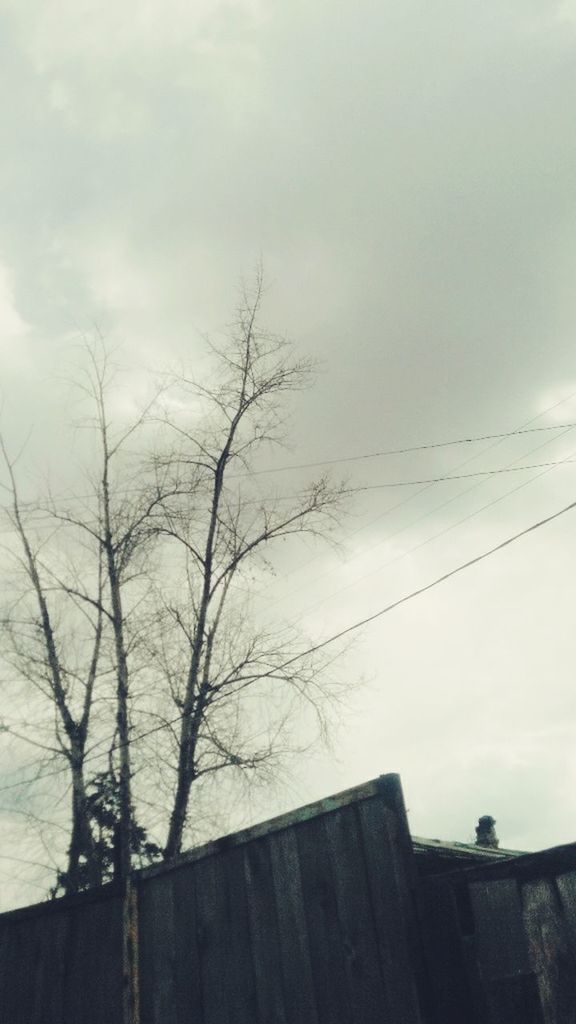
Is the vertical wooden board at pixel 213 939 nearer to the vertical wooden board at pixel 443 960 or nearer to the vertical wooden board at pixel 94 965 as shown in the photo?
the vertical wooden board at pixel 94 965

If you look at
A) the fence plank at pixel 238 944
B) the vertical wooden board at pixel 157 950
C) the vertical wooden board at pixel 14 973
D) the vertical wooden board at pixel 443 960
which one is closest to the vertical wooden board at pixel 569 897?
the vertical wooden board at pixel 443 960

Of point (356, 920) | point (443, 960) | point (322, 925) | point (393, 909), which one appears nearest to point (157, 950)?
point (322, 925)

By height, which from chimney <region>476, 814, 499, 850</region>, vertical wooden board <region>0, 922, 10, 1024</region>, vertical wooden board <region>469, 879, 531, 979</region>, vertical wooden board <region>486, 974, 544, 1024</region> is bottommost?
vertical wooden board <region>486, 974, 544, 1024</region>

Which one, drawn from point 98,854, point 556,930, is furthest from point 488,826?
point 556,930

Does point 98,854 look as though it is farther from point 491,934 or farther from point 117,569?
point 491,934

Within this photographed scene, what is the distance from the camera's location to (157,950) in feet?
15.3

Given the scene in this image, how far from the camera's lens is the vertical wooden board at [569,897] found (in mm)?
3453

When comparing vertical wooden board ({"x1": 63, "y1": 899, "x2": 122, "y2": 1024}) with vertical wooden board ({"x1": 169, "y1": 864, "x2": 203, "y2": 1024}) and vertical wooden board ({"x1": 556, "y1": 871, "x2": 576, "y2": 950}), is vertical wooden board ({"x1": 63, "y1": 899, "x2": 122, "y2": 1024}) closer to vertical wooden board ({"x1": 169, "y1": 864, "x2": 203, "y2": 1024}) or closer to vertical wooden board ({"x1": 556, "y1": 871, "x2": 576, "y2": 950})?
vertical wooden board ({"x1": 169, "y1": 864, "x2": 203, "y2": 1024})

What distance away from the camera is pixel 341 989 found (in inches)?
141

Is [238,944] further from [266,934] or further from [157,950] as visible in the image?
[157,950]

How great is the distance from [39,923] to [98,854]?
10.5 meters

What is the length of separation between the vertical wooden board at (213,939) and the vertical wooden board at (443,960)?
1490 mm

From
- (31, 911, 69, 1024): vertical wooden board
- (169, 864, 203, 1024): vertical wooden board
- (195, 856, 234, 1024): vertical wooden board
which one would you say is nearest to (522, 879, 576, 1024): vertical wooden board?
(195, 856, 234, 1024): vertical wooden board

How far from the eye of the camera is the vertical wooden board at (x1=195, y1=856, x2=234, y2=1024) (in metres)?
4.17
